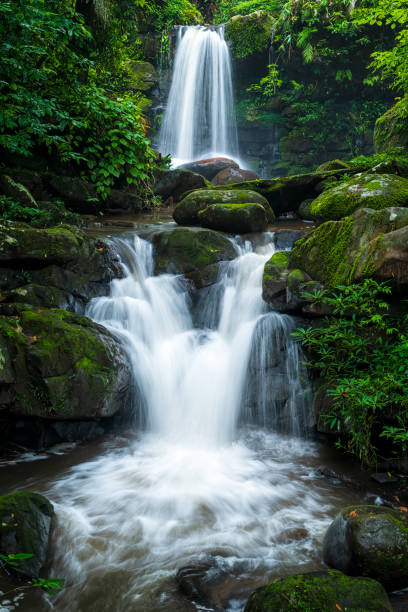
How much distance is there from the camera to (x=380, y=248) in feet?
13.7

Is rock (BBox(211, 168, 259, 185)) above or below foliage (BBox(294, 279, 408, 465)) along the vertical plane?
above

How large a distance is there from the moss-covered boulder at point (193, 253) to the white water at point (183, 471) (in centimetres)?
20

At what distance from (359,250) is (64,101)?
600 centimetres

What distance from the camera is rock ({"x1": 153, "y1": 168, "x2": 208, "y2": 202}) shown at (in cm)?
1123

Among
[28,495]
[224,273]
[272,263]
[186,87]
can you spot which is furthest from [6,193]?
[186,87]

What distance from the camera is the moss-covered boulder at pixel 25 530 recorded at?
96.0 inches

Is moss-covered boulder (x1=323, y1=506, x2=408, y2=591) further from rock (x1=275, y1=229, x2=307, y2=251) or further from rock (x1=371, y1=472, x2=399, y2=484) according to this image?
rock (x1=275, y1=229, x2=307, y2=251)

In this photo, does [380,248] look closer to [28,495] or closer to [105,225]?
[28,495]

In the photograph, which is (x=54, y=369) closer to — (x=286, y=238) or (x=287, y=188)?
(x=286, y=238)

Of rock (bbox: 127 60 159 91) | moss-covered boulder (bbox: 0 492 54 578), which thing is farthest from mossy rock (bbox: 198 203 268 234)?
rock (bbox: 127 60 159 91)

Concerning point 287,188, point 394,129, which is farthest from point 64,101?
point 394,129

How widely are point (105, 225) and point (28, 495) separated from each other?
6415 mm

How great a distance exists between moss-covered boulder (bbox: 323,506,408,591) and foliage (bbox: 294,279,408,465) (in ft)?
3.99

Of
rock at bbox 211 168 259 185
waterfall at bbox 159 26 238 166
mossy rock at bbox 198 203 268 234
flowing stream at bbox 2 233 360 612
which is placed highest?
waterfall at bbox 159 26 238 166
